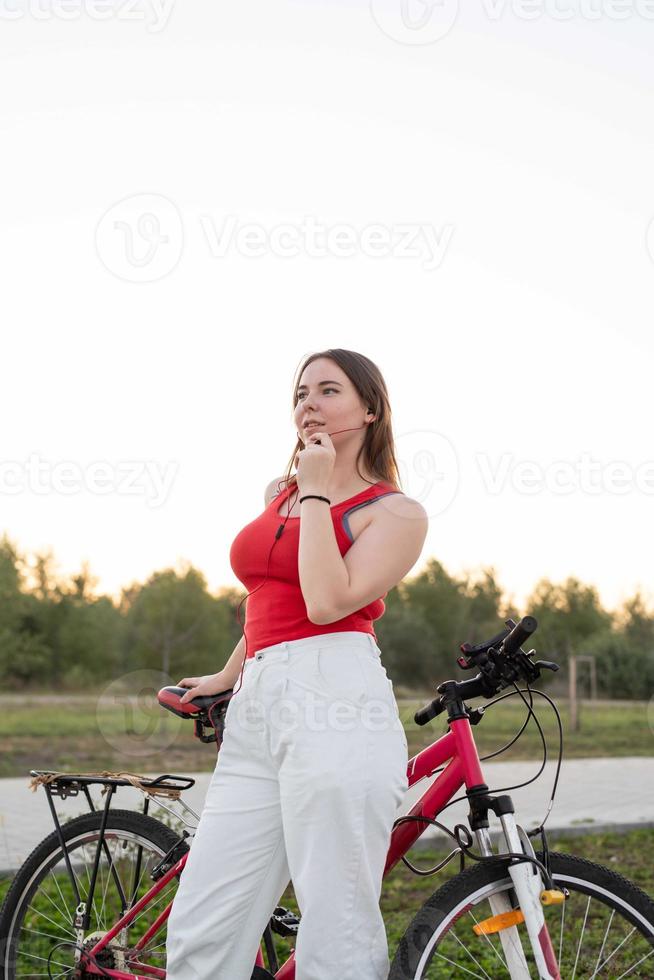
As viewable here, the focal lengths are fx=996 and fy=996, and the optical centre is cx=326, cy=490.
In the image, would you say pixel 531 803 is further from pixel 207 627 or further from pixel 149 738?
pixel 207 627

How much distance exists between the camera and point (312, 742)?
2184 mm

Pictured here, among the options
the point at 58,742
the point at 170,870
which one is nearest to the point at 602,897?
the point at 170,870

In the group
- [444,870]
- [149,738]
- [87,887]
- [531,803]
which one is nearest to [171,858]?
[87,887]

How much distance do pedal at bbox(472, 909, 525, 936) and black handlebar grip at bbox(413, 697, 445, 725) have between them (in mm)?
464

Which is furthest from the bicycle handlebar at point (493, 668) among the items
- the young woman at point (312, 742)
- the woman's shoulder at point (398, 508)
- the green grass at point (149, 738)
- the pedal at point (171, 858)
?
the green grass at point (149, 738)

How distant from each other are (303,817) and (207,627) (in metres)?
37.7

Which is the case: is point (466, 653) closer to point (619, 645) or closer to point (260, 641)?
point (260, 641)

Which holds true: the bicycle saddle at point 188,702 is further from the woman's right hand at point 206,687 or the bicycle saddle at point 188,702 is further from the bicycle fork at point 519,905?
the bicycle fork at point 519,905

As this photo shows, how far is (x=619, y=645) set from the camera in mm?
37531

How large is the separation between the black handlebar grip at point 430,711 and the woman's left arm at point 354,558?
34 cm

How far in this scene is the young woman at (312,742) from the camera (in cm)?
216

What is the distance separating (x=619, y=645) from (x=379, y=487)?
1464 inches

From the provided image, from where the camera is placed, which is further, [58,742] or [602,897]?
[58,742]

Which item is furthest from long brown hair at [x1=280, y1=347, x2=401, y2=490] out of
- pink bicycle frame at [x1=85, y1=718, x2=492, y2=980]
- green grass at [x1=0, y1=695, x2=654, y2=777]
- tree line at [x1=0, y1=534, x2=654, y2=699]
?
tree line at [x1=0, y1=534, x2=654, y2=699]
